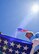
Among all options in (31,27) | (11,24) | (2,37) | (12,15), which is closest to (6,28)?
(11,24)

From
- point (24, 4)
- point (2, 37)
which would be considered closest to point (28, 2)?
point (24, 4)

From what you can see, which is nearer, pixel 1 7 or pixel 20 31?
pixel 20 31

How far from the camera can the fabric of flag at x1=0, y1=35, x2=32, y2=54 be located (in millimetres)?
1295

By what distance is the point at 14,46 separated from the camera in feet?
4.30

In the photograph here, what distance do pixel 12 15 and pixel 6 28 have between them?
289mm

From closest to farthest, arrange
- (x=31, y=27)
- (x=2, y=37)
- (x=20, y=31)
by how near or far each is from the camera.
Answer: (x=2, y=37) < (x=20, y=31) < (x=31, y=27)

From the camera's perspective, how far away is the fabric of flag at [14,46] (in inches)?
51.0

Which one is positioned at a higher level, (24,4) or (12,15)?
(24,4)

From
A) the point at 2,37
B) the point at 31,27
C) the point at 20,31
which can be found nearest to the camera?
the point at 2,37

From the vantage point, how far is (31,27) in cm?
251

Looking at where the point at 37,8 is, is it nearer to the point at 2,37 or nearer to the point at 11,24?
the point at 11,24

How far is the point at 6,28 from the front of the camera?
2.53 metres

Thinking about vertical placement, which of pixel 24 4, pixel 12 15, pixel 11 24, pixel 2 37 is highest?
pixel 24 4

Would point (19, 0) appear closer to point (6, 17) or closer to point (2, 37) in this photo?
point (6, 17)
